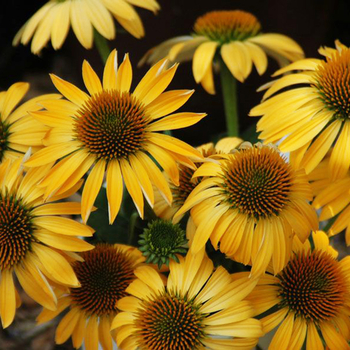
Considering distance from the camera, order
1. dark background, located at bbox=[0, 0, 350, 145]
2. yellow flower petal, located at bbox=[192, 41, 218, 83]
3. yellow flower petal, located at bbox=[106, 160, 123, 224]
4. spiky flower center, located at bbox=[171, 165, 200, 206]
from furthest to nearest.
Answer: dark background, located at bbox=[0, 0, 350, 145] → yellow flower petal, located at bbox=[192, 41, 218, 83] → spiky flower center, located at bbox=[171, 165, 200, 206] → yellow flower petal, located at bbox=[106, 160, 123, 224]

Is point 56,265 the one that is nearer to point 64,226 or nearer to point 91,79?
point 64,226

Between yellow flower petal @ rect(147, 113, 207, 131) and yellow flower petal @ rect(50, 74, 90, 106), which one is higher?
yellow flower petal @ rect(50, 74, 90, 106)

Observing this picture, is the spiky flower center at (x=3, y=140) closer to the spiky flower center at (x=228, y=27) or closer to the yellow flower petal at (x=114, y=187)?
the yellow flower petal at (x=114, y=187)

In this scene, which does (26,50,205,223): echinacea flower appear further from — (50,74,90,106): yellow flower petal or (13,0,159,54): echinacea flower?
(13,0,159,54): echinacea flower

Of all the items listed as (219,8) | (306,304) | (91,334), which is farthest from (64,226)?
(219,8)

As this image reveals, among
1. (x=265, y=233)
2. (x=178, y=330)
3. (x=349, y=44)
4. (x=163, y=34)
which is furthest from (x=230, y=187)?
(x=349, y=44)

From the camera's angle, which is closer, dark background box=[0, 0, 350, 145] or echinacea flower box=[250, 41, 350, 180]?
echinacea flower box=[250, 41, 350, 180]

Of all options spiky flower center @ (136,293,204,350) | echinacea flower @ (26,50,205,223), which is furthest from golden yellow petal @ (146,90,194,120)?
spiky flower center @ (136,293,204,350)

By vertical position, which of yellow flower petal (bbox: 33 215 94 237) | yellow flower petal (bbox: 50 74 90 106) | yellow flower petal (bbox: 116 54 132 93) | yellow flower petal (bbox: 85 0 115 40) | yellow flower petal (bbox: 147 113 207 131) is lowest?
yellow flower petal (bbox: 33 215 94 237)

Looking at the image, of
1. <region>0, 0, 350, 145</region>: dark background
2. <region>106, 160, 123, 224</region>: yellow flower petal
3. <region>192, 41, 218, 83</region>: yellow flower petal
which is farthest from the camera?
<region>0, 0, 350, 145</region>: dark background

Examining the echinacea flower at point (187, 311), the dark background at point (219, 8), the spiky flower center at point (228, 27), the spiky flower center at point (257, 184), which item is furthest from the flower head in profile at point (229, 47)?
the dark background at point (219, 8)
